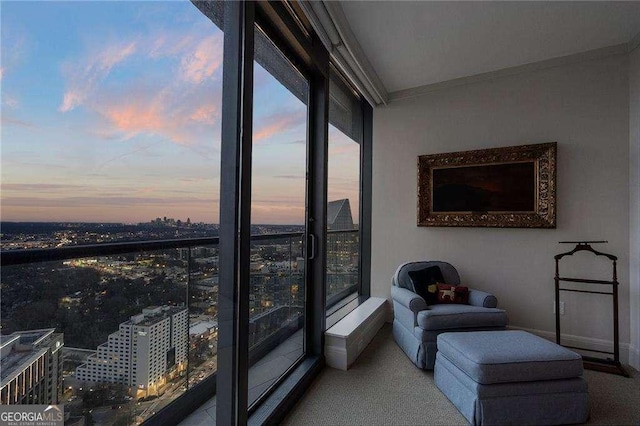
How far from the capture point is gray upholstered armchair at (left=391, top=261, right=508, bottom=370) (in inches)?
97.0

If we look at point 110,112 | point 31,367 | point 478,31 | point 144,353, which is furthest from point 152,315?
point 478,31

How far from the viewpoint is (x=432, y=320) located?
2471mm

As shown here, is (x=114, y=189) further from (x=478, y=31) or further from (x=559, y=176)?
(x=559, y=176)

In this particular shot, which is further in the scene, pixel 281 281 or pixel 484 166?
pixel 484 166

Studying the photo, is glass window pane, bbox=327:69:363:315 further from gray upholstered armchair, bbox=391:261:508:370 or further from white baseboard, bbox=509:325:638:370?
white baseboard, bbox=509:325:638:370

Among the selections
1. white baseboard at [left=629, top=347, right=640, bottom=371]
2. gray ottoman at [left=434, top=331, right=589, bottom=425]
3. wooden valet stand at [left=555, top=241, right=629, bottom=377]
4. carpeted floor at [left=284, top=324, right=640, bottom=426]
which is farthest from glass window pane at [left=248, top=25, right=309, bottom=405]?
white baseboard at [left=629, top=347, right=640, bottom=371]

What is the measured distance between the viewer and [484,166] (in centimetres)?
329

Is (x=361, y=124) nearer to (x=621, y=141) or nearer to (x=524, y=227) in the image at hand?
(x=524, y=227)

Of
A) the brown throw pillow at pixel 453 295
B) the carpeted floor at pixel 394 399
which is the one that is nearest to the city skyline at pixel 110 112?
the carpeted floor at pixel 394 399

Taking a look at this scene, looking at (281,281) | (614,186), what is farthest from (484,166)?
(281,281)

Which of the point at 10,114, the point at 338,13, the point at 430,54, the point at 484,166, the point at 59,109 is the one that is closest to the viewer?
the point at 10,114

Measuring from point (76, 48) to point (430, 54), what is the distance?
2962 millimetres

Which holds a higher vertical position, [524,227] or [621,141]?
[621,141]

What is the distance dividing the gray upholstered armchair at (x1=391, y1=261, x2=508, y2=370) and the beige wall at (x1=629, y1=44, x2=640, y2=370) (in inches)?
47.9
